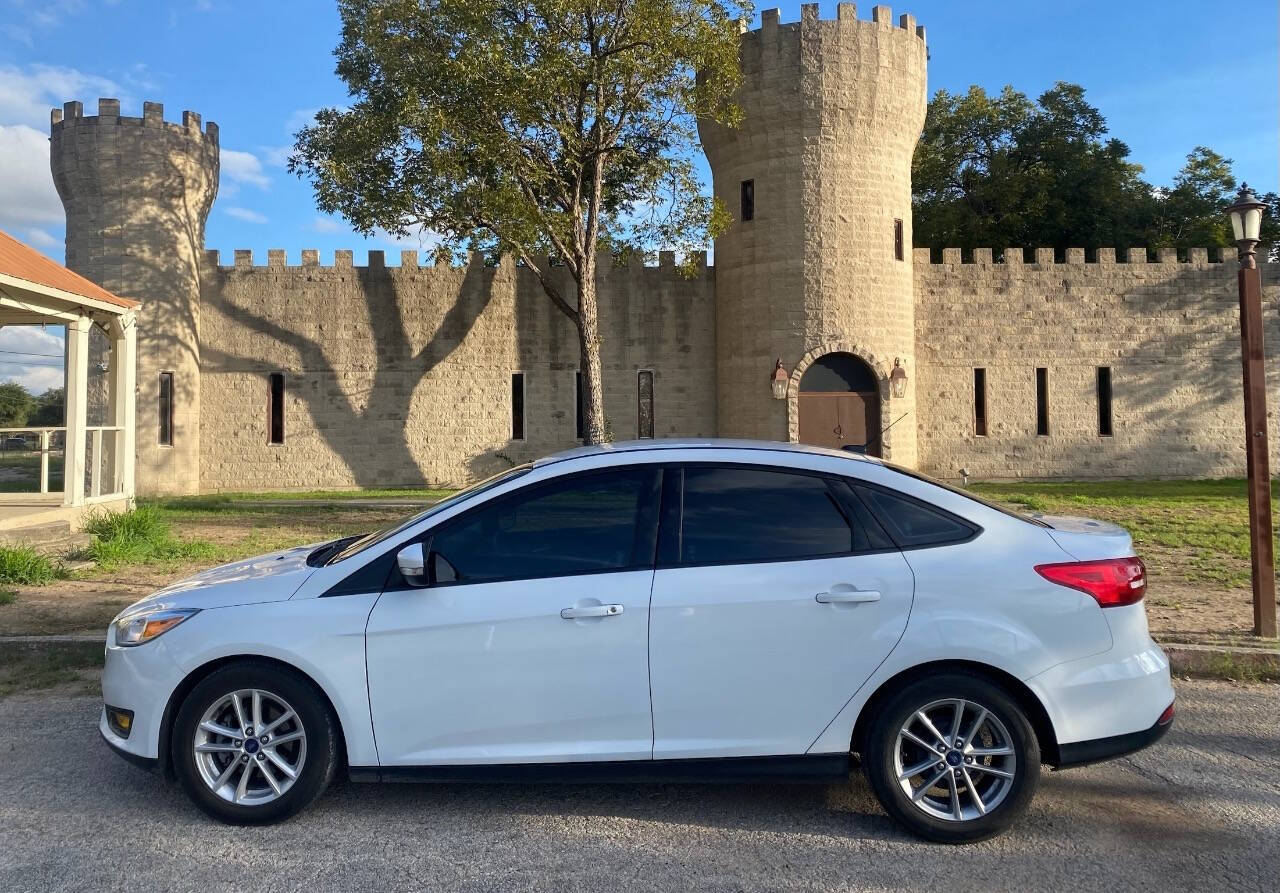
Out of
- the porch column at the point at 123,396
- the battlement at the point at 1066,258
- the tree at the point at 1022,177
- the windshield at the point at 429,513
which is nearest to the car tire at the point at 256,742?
the windshield at the point at 429,513

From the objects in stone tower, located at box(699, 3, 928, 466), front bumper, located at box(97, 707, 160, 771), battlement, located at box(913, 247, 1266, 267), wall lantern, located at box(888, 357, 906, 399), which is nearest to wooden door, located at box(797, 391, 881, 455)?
stone tower, located at box(699, 3, 928, 466)

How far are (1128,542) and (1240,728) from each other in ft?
6.69

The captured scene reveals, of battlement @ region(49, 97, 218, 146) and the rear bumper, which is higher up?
battlement @ region(49, 97, 218, 146)

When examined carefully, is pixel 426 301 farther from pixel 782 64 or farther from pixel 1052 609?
pixel 1052 609

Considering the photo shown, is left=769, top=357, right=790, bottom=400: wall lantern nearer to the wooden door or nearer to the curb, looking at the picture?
the wooden door

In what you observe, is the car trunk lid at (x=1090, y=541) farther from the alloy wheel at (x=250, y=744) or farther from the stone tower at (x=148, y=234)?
the stone tower at (x=148, y=234)

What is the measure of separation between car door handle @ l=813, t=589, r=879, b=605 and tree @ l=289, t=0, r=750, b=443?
13025 millimetres

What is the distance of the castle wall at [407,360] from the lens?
21.9m

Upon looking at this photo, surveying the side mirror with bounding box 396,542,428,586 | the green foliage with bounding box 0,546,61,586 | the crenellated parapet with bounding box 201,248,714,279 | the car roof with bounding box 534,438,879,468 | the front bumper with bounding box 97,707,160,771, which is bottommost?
the front bumper with bounding box 97,707,160,771

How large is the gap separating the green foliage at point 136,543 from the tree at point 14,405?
191 feet

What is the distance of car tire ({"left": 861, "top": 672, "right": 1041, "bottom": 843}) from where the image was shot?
139 inches

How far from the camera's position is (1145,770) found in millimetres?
4367

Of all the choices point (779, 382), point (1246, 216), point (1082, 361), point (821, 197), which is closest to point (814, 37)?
point (821, 197)

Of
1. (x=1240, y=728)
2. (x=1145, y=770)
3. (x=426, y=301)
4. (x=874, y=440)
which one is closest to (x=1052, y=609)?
(x=1145, y=770)
